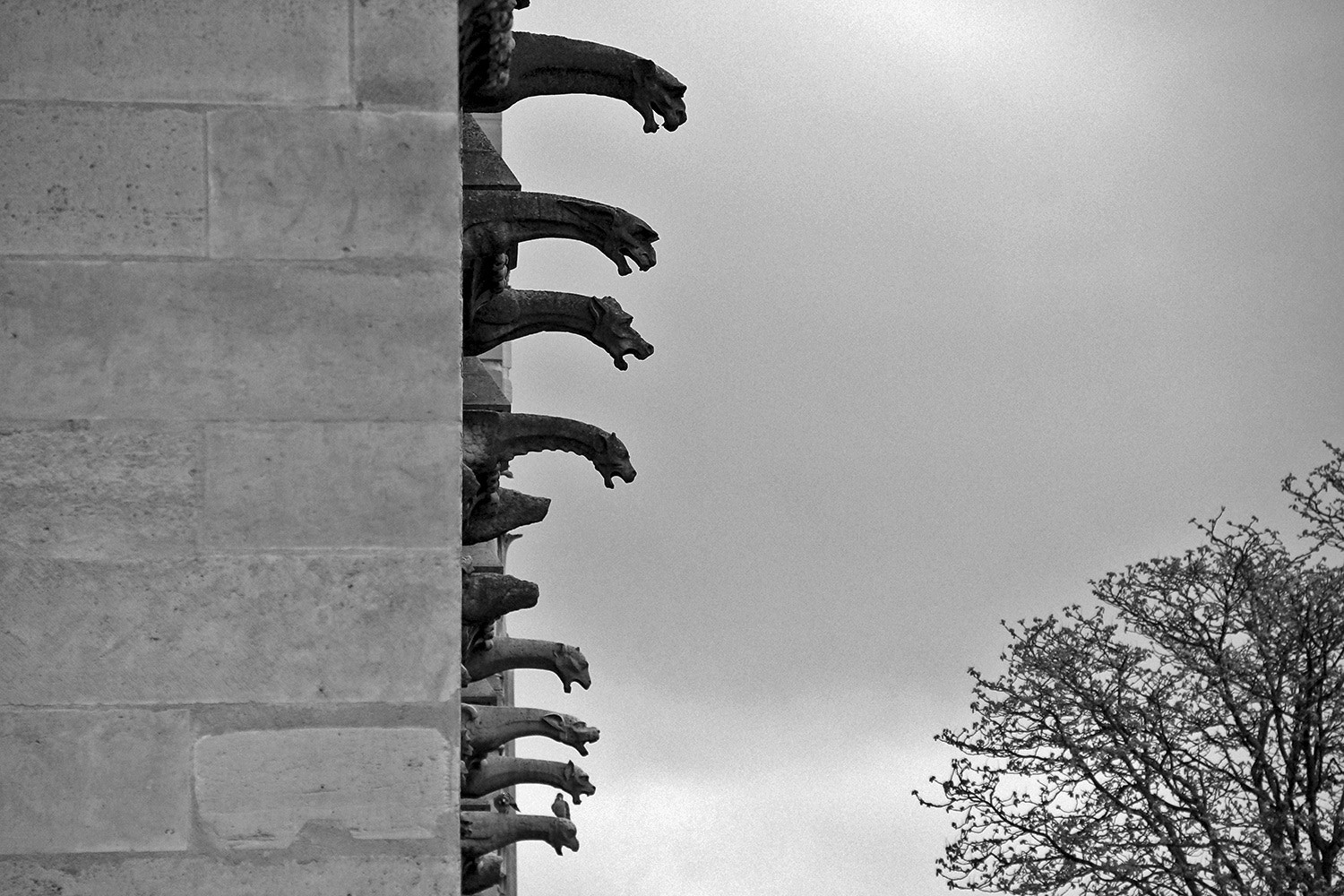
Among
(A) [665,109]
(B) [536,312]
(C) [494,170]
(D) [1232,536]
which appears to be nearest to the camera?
(A) [665,109]

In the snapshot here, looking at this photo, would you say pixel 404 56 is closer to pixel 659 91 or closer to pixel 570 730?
pixel 659 91

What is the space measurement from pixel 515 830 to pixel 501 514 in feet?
24.8

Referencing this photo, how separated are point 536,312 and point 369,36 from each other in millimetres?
3586

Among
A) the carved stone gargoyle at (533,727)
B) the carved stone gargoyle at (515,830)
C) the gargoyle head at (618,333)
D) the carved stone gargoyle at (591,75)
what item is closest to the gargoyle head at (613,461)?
the gargoyle head at (618,333)

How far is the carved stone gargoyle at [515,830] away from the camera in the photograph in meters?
17.3

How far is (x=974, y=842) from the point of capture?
21016 mm

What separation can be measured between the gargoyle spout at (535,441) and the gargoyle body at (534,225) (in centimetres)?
185

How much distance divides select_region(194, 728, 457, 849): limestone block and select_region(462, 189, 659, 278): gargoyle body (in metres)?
3.07

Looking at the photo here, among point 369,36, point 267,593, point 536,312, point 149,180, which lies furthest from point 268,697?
point 536,312

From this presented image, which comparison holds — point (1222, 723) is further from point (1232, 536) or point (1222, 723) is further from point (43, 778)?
point (43, 778)

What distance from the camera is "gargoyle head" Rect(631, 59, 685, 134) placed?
8.12 meters

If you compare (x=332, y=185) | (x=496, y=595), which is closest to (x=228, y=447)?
(x=332, y=185)

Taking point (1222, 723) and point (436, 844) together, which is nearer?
point (436, 844)

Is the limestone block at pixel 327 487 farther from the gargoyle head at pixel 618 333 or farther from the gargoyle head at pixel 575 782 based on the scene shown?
the gargoyle head at pixel 575 782
